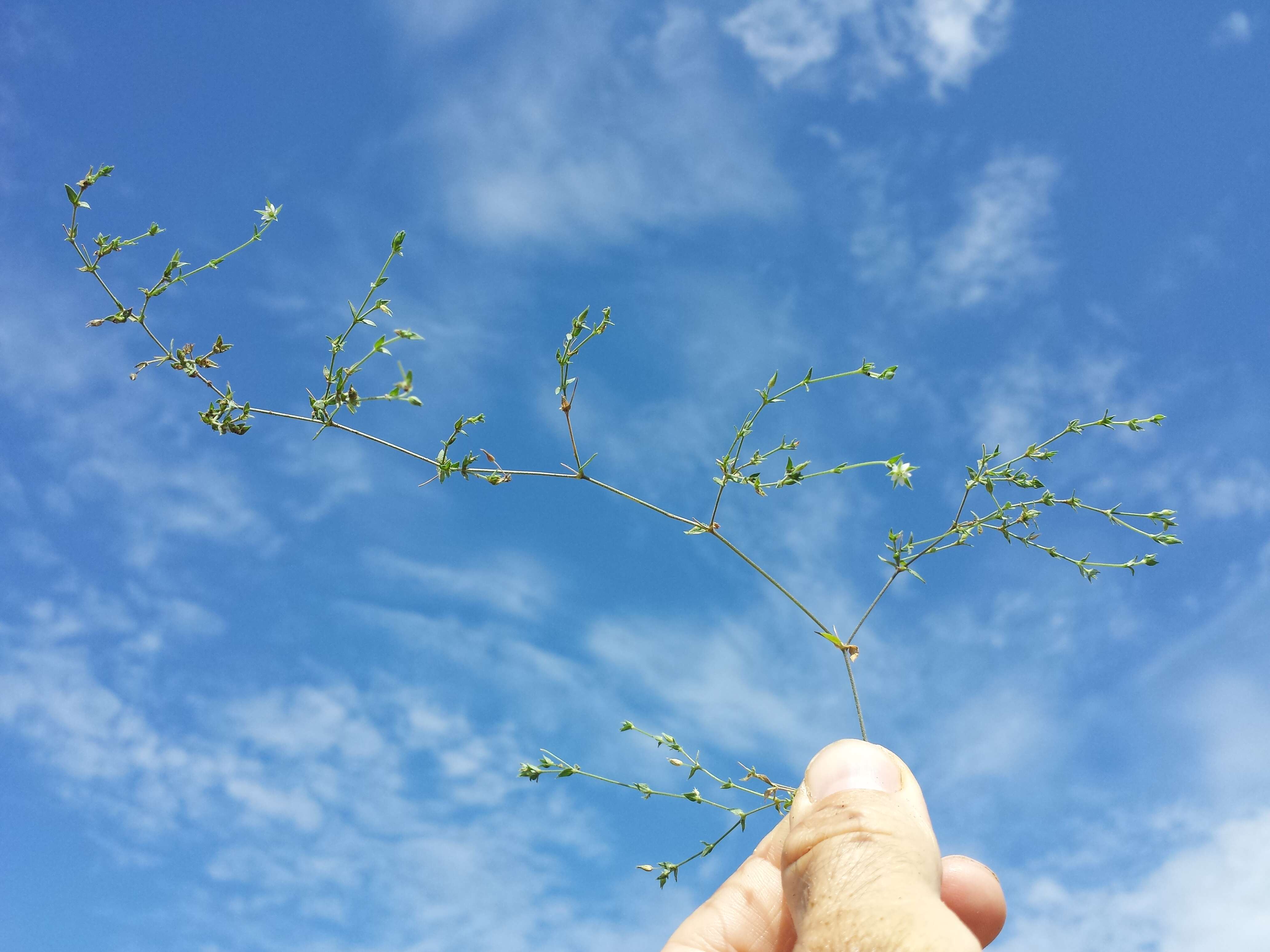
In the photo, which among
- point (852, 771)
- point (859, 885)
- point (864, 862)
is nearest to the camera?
point (859, 885)

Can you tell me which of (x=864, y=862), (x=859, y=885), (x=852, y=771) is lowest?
(x=859, y=885)

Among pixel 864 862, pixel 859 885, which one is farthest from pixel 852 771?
pixel 859 885

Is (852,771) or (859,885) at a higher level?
(852,771)

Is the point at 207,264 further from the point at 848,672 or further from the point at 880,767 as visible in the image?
the point at 880,767

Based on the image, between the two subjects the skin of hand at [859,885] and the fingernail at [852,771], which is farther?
the fingernail at [852,771]

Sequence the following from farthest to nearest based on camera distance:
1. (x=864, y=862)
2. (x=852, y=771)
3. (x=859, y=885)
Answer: (x=852, y=771) < (x=864, y=862) < (x=859, y=885)

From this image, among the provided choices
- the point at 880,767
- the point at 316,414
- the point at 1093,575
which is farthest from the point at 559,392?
the point at 1093,575

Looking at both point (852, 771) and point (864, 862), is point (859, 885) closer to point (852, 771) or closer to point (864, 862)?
point (864, 862)

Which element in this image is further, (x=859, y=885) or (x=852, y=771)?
(x=852, y=771)
